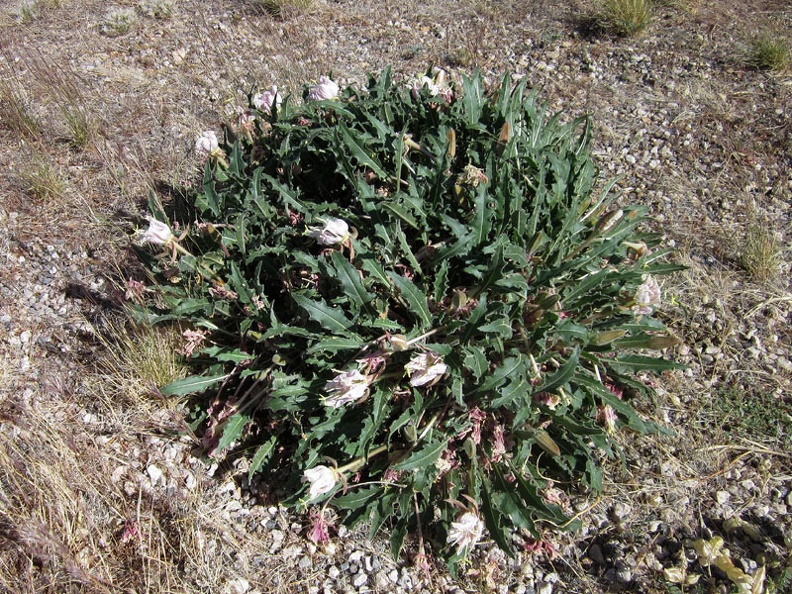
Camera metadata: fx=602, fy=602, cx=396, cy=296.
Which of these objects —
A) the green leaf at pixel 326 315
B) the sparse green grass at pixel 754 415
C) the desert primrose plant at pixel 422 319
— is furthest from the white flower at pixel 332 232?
the sparse green grass at pixel 754 415

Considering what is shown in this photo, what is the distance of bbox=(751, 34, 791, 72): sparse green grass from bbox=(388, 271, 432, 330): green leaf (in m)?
3.49

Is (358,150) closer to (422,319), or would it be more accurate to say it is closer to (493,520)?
(422,319)

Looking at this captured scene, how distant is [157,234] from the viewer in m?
2.40

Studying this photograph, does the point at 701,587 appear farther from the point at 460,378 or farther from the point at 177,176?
the point at 177,176

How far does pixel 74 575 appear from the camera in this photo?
2006 millimetres

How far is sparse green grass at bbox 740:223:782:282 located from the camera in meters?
3.03

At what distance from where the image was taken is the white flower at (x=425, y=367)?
2.06 m

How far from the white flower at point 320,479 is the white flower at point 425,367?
433mm

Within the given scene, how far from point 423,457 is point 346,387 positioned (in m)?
0.39

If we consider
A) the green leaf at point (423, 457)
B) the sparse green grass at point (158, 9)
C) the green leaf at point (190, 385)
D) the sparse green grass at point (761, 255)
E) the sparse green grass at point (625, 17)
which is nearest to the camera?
the green leaf at point (423, 457)

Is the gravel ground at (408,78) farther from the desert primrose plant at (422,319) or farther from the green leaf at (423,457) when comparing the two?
the green leaf at (423,457)

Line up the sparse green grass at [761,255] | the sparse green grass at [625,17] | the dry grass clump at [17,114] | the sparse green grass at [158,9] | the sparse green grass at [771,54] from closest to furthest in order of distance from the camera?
1. the sparse green grass at [761,255]
2. the dry grass clump at [17,114]
3. the sparse green grass at [771,54]
4. the sparse green grass at [625,17]
5. the sparse green grass at [158,9]

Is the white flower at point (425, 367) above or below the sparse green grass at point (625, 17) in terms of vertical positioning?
below

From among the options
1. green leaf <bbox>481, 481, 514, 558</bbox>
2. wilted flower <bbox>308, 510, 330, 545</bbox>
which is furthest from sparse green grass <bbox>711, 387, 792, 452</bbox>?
wilted flower <bbox>308, 510, 330, 545</bbox>
